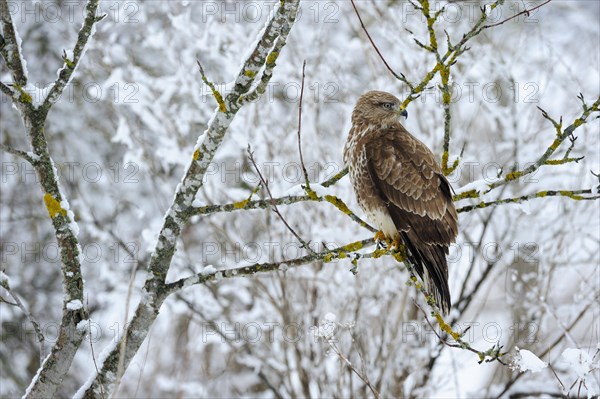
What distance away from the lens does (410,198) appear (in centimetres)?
393

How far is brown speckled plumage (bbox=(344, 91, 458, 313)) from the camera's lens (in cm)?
380

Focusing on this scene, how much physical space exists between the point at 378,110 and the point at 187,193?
173 cm

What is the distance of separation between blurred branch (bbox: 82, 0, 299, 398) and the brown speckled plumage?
1134 millimetres

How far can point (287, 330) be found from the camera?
570cm

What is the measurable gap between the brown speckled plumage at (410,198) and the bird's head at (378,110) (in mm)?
166

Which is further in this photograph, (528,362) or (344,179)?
(344,179)

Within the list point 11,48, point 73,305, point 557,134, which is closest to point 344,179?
point 557,134

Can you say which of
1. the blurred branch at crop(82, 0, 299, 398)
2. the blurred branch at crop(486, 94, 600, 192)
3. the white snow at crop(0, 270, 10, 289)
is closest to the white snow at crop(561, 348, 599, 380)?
the blurred branch at crop(486, 94, 600, 192)

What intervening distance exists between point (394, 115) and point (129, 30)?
12.7 ft

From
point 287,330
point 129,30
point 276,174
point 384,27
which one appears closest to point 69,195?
point 129,30

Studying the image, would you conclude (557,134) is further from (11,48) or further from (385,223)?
(11,48)

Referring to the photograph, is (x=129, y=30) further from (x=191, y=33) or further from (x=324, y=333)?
(x=324, y=333)

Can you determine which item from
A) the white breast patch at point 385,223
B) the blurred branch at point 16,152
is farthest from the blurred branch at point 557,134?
the blurred branch at point 16,152

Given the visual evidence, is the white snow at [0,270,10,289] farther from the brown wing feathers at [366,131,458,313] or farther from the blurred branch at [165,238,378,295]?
the brown wing feathers at [366,131,458,313]
